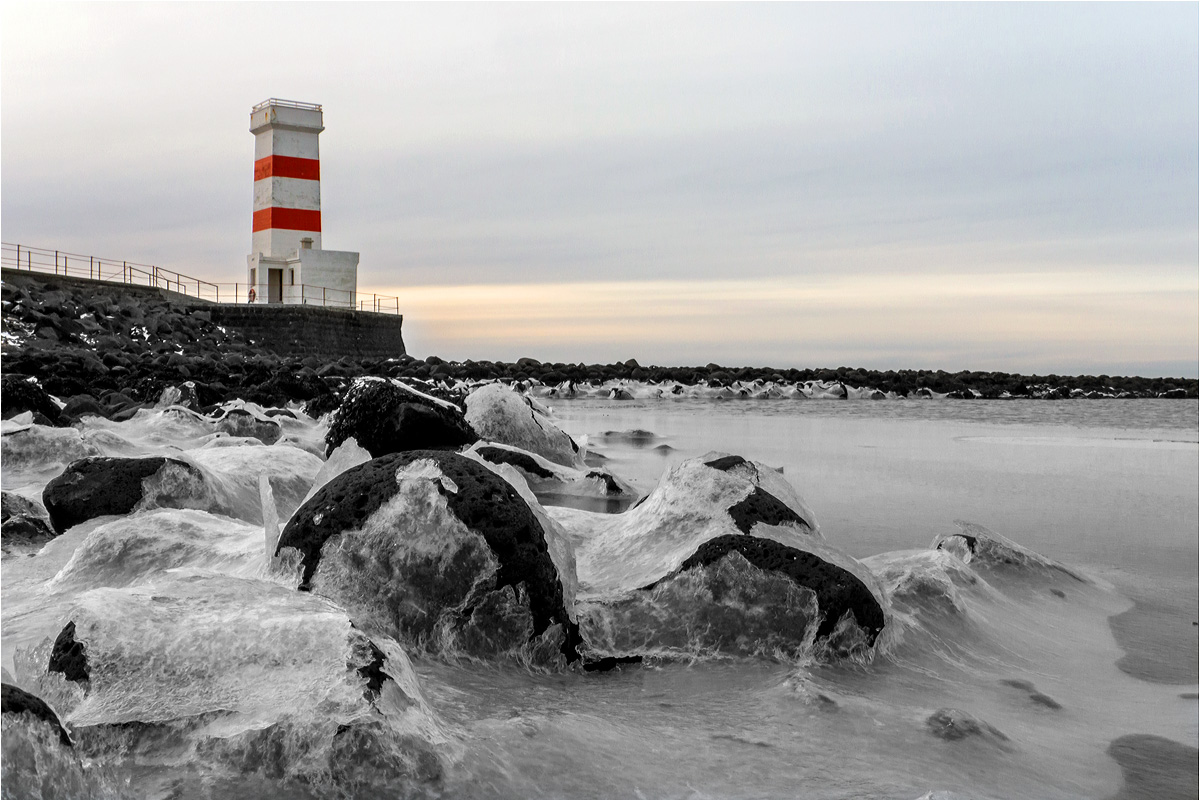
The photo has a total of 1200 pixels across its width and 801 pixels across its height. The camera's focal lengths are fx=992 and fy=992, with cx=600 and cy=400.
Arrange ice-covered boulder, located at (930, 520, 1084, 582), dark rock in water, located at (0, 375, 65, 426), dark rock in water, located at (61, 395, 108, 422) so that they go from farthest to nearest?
dark rock in water, located at (61, 395, 108, 422), dark rock in water, located at (0, 375, 65, 426), ice-covered boulder, located at (930, 520, 1084, 582)

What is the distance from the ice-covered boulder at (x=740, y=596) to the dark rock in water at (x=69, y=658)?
55.6 inches

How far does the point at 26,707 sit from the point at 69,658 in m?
0.51


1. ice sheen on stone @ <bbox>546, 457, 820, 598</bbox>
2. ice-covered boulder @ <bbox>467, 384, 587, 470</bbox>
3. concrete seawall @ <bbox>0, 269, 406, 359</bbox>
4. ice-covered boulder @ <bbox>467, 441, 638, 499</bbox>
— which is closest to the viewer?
ice sheen on stone @ <bbox>546, 457, 820, 598</bbox>

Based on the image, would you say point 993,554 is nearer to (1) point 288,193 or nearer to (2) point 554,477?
(2) point 554,477

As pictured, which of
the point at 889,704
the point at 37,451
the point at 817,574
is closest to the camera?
the point at 889,704

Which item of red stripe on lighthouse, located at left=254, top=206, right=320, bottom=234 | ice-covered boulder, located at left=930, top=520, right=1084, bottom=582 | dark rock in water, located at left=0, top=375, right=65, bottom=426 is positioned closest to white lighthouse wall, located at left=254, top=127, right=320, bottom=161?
red stripe on lighthouse, located at left=254, top=206, right=320, bottom=234

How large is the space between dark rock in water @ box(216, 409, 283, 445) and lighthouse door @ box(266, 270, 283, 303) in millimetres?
22425

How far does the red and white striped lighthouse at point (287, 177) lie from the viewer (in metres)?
30.5

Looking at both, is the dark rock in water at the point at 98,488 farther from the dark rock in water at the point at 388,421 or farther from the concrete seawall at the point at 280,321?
the concrete seawall at the point at 280,321

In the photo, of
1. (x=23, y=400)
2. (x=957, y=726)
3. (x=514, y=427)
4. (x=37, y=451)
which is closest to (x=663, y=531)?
(x=957, y=726)

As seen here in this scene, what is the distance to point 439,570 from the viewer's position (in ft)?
9.76

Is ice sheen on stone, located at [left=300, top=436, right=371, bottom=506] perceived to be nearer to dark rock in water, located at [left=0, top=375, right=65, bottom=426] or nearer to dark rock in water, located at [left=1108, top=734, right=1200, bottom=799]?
dark rock in water, located at [left=1108, top=734, right=1200, bottom=799]

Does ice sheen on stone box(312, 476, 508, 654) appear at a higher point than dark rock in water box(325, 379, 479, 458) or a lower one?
lower

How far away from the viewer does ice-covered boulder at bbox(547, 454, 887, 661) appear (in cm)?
312
